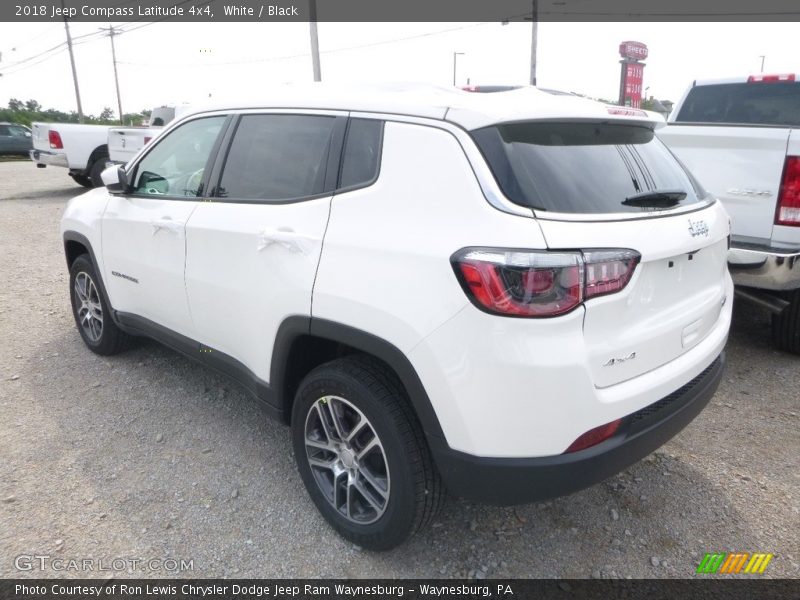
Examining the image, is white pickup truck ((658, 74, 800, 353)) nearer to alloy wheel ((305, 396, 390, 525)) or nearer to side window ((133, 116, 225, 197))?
alloy wheel ((305, 396, 390, 525))

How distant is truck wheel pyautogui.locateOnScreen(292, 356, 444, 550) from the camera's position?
225cm

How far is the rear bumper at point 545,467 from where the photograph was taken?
2.02 metres

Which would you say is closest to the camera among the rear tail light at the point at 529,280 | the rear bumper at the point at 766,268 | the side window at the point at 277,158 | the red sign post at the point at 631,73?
the rear tail light at the point at 529,280

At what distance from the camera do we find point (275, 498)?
2.92m

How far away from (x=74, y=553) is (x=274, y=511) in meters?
0.85

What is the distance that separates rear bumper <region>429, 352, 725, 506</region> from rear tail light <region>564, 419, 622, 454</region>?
0.02 meters

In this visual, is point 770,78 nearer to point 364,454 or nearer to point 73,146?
point 364,454

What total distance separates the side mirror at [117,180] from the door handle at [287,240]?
5.07 ft

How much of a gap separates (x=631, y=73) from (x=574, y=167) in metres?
33.0

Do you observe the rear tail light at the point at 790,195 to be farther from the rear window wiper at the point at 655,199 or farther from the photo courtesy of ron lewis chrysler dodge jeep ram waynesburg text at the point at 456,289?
the rear window wiper at the point at 655,199

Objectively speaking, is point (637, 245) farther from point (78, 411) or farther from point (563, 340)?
point (78, 411)

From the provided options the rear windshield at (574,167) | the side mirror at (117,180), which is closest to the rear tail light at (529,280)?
the rear windshield at (574,167)

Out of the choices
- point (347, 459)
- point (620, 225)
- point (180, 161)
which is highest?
point (180, 161)
